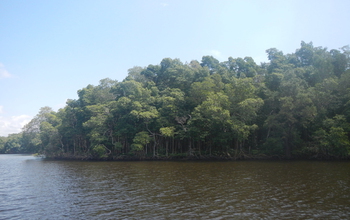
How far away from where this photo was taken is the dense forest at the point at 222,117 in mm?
36031

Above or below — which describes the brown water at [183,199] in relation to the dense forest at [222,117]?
below

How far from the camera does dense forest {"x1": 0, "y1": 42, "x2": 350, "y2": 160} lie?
36031 millimetres

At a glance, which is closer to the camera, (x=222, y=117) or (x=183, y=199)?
(x=183, y=199)

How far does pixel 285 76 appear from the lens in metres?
39.2

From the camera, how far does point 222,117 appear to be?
36.8 metres

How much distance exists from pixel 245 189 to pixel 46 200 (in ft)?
39.9

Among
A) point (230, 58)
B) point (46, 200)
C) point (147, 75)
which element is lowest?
point (46, 200)

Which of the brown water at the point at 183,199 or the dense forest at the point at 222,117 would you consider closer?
the brown water at the point at 183,199

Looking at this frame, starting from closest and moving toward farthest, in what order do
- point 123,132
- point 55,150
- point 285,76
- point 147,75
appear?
point 285,76
point 123,132
point 55,150
point 147,75

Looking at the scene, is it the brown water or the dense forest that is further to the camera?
the dense forest

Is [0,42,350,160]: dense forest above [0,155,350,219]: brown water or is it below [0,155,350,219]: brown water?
above

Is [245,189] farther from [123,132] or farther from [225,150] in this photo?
[123,132]

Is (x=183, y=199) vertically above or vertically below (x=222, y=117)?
below

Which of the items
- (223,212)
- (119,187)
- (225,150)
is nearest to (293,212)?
(223,212)
